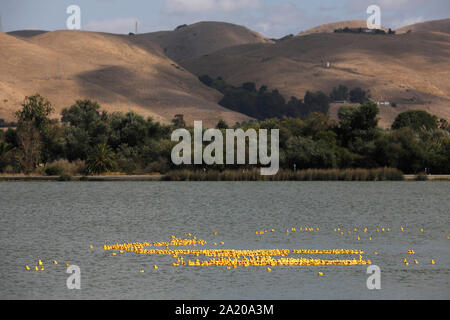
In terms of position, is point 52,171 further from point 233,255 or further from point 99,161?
point 233,255

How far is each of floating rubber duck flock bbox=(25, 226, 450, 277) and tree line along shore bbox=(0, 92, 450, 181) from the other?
67301mm

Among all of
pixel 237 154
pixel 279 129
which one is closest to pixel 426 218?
pixel 237 154

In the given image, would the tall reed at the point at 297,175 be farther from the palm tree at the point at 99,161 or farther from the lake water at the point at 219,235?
the palm tree at the point at 99,161

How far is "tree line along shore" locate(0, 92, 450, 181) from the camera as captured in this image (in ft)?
374

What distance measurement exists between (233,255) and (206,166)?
73611mm

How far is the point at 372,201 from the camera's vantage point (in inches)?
3317

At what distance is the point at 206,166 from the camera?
4473 inches

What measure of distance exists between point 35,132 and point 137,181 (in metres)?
18.0

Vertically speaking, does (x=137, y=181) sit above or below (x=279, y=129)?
below

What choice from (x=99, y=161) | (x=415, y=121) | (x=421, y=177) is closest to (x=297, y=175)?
(x=421, y=177)

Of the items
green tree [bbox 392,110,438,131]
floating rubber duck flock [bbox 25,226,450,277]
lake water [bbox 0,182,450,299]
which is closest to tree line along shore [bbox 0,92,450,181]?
lake water [bbox 0,182,450,299]

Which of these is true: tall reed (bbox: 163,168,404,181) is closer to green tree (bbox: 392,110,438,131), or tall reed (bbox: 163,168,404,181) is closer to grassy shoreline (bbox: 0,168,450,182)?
grassy shoreline (bbox: 0,168,450,182)

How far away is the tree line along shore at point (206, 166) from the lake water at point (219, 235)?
313 inches
